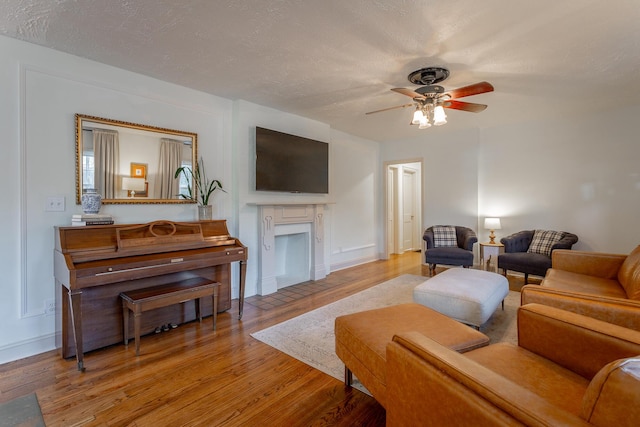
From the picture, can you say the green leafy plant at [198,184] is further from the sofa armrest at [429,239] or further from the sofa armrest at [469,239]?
the sofa armrest at [469,239]

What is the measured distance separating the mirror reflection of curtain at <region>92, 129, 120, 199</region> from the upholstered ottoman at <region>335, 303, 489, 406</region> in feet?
8.01

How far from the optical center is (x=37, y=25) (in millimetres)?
2271

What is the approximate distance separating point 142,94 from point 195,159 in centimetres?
80

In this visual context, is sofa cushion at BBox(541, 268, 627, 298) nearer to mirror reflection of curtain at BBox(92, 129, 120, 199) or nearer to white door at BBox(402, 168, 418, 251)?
mirror reflection of curtain at BBox(92, 129, 120, 199)

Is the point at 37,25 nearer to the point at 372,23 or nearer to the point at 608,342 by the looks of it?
the point at 372,23

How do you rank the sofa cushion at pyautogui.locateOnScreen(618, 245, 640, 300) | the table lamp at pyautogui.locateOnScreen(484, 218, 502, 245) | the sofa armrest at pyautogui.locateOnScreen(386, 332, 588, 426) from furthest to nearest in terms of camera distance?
1. the table lamp at pyautogui.locateOnScreen(484, 218, 502, 245)
2. the sofa cushion at pyautogui.locateOnScreen(618, 245, 640, 300)
3. the sofa armrest at pyautogui.locateOnScreen(386, 332, 588, 426)

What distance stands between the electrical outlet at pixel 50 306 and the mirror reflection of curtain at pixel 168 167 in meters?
1.24

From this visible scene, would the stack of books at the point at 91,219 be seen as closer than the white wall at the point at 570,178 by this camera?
Yes

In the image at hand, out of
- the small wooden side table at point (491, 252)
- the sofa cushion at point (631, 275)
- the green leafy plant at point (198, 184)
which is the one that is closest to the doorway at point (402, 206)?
the small wooden side table at point (491, 252)

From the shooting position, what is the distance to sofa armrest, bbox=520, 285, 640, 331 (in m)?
1.64

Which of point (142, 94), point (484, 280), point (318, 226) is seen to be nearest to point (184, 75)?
point (142, 94)

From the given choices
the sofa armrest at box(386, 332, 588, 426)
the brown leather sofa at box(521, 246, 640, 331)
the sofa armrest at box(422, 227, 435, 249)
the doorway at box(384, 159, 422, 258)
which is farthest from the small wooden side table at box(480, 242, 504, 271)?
the sofa armrest at box(386, 332, 588, 426)

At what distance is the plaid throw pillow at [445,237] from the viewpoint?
522 cm

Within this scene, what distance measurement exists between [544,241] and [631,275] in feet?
7.07
